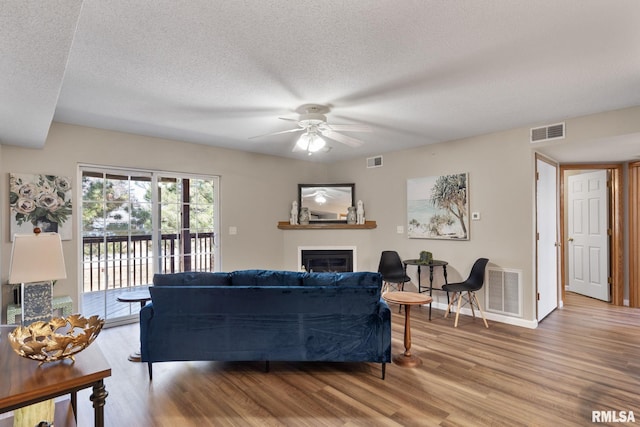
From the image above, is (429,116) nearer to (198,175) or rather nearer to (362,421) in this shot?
(362,421)

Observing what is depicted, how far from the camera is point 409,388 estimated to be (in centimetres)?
262

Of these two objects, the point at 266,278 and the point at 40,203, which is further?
the point at 40,203

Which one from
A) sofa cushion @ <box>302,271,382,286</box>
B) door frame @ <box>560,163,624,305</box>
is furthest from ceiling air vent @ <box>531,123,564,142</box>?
sofa cushion @ <box>302,271,382,286</box>

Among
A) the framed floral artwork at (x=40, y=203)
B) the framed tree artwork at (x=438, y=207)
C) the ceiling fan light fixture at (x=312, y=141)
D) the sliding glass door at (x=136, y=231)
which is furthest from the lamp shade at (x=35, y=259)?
the framed tree artwork at (x=438, y=207)

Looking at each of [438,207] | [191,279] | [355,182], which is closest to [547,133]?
[438,207]

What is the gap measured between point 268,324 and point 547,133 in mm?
3815

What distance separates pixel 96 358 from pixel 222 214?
3590 millimetres

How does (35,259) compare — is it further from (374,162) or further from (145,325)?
(374,162)

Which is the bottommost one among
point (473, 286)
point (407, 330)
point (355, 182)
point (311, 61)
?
point (407, 330)

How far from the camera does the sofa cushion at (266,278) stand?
2.97m

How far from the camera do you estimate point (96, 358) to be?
5.49 feet

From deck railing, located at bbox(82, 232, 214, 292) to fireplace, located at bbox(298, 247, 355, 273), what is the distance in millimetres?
1630

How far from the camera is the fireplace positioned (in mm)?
5820

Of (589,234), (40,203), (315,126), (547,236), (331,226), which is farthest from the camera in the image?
(331,226)
